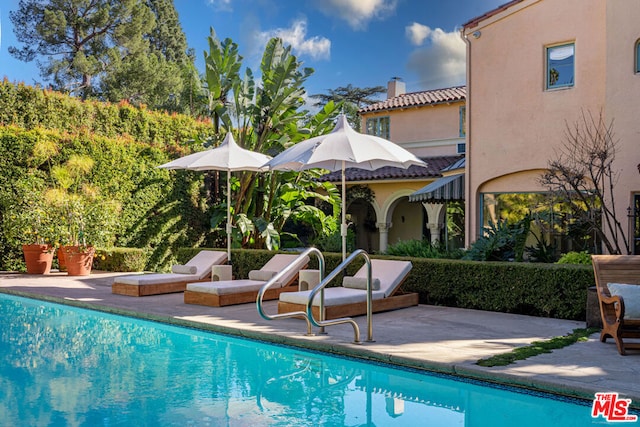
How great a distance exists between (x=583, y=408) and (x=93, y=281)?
13.1 meters

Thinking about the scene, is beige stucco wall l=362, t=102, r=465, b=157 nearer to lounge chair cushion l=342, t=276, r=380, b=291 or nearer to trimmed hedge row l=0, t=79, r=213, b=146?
trimmed hedge row l=0, t=79, r=213, b=146

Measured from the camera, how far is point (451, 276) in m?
11.9

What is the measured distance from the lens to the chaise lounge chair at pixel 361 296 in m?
10.4

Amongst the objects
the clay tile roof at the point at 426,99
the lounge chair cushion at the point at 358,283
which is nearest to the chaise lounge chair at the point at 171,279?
the lounge chair cushion at the point at 358,283

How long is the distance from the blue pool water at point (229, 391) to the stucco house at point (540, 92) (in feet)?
28.7

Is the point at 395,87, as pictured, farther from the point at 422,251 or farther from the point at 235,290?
the point at 235,290

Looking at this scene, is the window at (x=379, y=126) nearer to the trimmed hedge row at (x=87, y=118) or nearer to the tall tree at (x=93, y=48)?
the trimmed hedge row at (x=87, y=118)

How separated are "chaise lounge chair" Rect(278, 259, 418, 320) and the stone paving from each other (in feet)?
0.68

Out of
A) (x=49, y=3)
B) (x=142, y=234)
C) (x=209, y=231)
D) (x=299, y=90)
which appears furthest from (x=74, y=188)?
(x=49, y=3)

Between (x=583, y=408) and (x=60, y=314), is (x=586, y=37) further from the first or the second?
(x=60, y=314)

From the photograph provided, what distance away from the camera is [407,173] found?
23.9 m

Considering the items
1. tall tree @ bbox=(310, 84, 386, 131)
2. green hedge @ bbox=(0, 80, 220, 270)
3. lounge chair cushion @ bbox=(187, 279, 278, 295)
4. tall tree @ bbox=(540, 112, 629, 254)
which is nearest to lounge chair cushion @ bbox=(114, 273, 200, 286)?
lounge chair cushion @ bbox=(187, 279, 278, 295)

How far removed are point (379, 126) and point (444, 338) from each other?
19.0 metres

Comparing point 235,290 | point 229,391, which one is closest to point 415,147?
point 235,290
